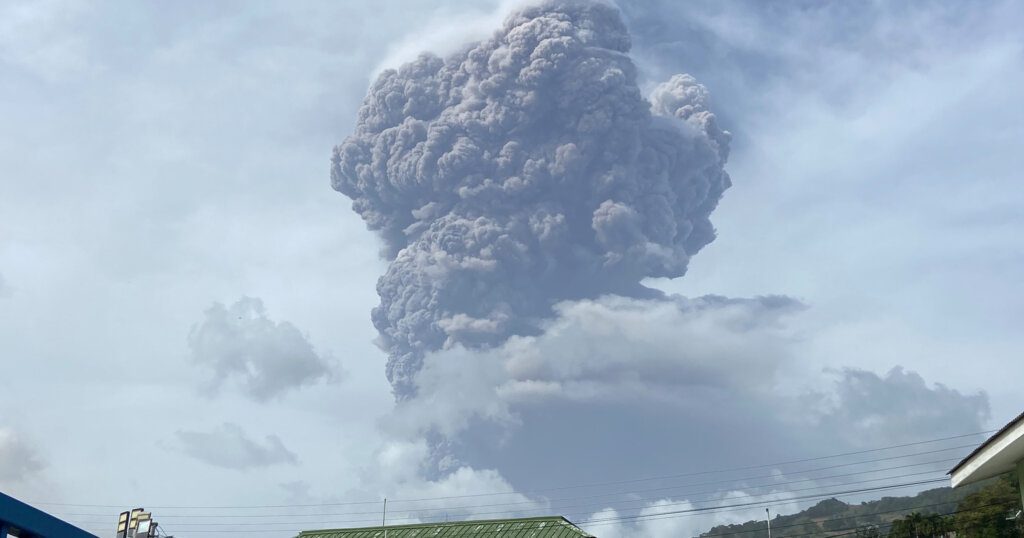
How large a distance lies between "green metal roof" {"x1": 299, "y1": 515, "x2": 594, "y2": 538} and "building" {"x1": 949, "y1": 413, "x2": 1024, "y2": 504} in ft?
77.4

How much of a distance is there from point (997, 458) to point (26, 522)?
101 feet

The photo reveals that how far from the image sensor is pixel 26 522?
32781mm

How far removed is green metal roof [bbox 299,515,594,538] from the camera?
44.8 m

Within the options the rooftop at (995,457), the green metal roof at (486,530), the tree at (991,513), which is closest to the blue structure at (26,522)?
the green metal roof at (486,530)

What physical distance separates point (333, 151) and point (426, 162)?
26857 millimetres

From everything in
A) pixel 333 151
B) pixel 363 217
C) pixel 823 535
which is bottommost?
pixel 823 535

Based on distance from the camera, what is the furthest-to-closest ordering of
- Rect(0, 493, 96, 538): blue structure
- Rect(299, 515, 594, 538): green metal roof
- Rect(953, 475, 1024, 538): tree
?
Rect(953, 475, 1024, 538): tree < Rect(299, 515, 594, 538): green metal roof < Rect(0, 493, 96, 538): blue structure

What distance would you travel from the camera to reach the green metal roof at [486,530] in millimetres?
44750

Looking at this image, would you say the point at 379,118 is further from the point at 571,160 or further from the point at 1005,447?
the point at 1005,447

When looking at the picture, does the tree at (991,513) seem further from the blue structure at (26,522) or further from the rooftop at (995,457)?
the blue structure at (26,522)

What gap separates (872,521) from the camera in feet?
651

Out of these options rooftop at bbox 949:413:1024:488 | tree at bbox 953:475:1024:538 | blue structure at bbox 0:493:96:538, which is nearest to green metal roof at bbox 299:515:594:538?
blue structure at bbox 0:493:96:538

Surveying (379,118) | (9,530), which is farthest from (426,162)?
(9,530)

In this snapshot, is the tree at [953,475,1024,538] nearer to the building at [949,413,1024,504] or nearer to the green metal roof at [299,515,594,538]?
the green metal roof at [299,515,594,538]
